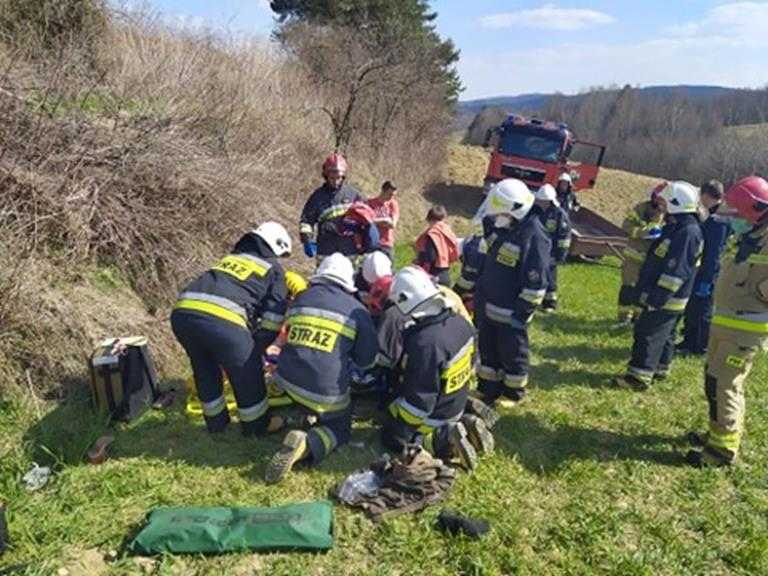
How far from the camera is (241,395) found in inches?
165

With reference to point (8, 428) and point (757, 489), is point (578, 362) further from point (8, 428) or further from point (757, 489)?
point (8, 428)

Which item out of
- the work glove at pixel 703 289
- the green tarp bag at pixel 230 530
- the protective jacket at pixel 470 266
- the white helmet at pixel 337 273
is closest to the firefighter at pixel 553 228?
the work glove at pixel 703 289

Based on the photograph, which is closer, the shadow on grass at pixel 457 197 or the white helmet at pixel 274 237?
the white helmet at pixel 274 237

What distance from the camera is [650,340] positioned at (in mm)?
5520

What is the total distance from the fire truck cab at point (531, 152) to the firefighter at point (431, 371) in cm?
1159

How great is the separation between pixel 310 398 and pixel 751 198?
3.44 meters

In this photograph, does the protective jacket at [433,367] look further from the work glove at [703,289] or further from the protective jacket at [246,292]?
the work glove at [703,289]

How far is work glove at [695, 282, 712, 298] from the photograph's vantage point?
6664 millimetres

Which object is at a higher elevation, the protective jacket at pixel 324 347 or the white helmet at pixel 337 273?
the white helmet at pixel 337 273

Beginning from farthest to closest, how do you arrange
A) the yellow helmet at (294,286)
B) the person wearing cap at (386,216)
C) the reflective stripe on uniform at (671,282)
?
Result: the person wearing cap at (386,216)
the reflective stripe on uniform at (671,282)
the yellow helmet at (294,286)

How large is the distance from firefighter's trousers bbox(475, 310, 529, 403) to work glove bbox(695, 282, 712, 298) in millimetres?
2929

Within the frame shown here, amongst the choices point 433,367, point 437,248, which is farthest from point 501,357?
point 437,248

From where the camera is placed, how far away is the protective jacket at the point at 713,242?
251 inches

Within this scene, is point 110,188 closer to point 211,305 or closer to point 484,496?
point 211,305
